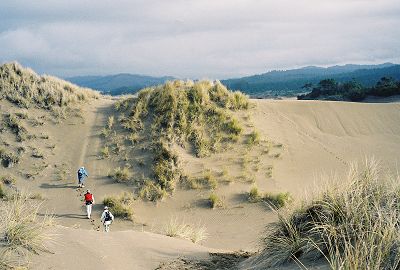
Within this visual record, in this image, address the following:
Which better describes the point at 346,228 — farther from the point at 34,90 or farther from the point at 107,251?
the point at 34,90

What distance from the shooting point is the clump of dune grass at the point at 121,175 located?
1933 cm

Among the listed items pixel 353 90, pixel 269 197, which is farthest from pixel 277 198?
pixel 353 90

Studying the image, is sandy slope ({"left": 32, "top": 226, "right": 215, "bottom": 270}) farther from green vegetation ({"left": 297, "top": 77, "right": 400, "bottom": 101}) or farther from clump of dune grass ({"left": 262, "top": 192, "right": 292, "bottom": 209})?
green vegetation ({"left": 297, "top": 77, "right": 400, "bottom": 101})

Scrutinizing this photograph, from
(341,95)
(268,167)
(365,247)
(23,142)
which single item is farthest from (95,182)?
(341,95)

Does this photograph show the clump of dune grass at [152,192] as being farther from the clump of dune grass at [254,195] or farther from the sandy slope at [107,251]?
the sandy slope at [107,251]

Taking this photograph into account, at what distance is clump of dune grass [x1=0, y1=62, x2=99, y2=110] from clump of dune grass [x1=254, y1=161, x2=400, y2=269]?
1958cm

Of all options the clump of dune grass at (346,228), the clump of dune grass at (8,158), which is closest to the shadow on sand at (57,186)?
the clump of dune grass at (8,158)

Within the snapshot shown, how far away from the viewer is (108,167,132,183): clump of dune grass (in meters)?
19.3

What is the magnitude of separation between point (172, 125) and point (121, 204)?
19.6 ft

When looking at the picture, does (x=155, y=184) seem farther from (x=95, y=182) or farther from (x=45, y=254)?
(x=45, y=254)

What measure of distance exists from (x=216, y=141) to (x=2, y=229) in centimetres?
1537

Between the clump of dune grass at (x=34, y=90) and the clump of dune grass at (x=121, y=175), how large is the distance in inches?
269

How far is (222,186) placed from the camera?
61.3 feet

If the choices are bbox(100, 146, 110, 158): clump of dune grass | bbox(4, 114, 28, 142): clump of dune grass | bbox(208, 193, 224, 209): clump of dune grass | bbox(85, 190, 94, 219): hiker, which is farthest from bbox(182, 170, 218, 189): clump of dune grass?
bbox(4, 114, 28, 142): clump of dune grass
